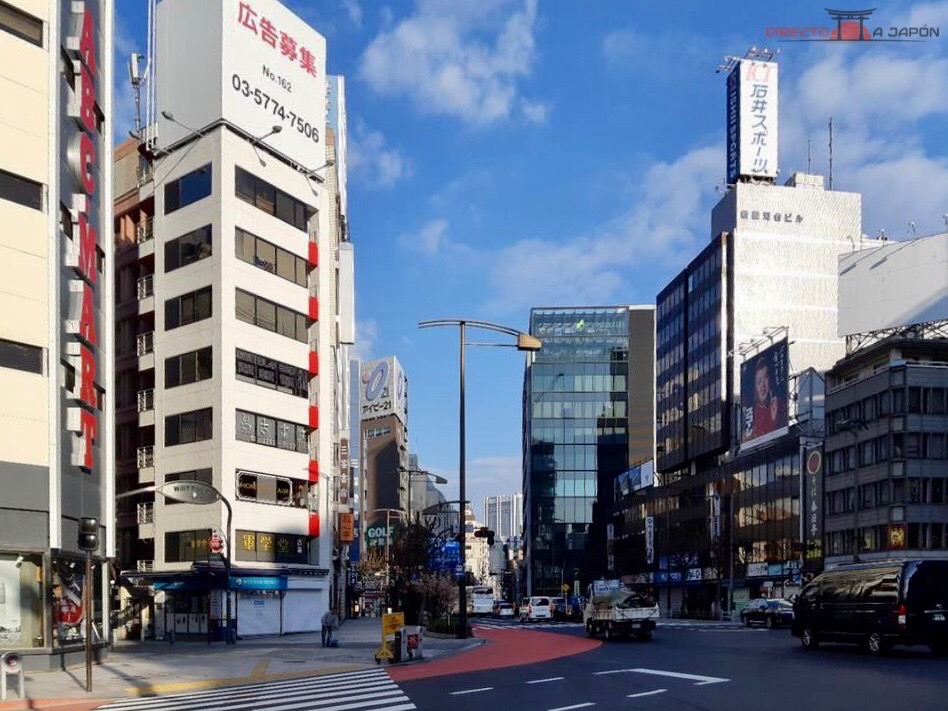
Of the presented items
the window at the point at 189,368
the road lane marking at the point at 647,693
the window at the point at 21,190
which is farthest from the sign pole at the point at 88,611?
the window at the point at 189,368

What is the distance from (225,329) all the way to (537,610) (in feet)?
102

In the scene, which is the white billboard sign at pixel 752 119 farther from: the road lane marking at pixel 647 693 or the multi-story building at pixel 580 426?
the road lane marking at pixel 647 693

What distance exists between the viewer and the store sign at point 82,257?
32.8 m

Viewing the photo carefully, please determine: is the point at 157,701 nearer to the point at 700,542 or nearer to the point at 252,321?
the point at 252,321

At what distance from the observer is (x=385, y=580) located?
332 feet

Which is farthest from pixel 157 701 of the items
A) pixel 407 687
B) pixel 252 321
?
pixel 252 321

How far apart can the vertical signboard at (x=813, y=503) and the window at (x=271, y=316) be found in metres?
47.4

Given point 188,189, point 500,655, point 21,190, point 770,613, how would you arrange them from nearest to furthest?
point 21,190, point 500,655, point 770,613, point 188,189

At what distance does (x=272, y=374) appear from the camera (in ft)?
193

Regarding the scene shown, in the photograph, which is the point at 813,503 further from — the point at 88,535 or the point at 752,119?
the point at 88,535

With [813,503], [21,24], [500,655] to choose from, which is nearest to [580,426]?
[813,503]

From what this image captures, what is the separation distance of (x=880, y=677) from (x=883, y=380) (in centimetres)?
6395

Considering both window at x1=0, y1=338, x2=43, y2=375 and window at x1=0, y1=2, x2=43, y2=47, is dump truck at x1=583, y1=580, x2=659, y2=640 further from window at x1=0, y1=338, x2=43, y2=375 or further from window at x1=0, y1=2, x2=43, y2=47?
window at x1=0, y1=2, x2=43, y2=47

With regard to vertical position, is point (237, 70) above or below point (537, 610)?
above
